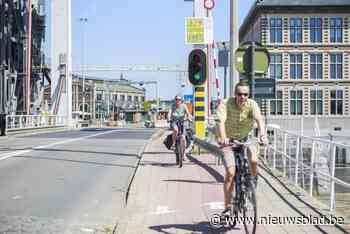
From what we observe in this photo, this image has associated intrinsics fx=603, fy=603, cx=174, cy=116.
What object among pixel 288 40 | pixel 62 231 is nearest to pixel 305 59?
pixel 288 40

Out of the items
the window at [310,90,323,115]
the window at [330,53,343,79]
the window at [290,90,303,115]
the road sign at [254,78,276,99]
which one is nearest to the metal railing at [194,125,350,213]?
the road sign at [254,78,276,99]

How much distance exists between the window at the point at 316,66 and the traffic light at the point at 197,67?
58932 mm

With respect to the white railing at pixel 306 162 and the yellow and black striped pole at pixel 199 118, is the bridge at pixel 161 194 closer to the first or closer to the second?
the white railing at pixel 306 162

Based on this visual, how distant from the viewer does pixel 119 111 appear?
424 ft

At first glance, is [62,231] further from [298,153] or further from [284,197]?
[298,153]

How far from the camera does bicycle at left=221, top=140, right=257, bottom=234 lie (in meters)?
7.20

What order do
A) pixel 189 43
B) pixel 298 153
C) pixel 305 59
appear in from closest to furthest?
pixel 298 153, pixel 189 43, pixel 305 59

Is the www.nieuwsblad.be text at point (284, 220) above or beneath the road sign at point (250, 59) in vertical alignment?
beneath

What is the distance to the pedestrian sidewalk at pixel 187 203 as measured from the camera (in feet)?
25.6

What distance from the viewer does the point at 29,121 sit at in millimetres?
43938

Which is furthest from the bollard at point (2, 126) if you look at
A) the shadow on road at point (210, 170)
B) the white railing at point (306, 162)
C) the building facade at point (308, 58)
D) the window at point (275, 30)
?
the window at point (275, 30)

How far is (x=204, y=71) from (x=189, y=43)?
1690 millimetres

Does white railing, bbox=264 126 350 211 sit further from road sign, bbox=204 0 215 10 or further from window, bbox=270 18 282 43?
window, bbox=270 18 282 43

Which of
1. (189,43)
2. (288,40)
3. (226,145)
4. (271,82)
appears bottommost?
(226,145)
